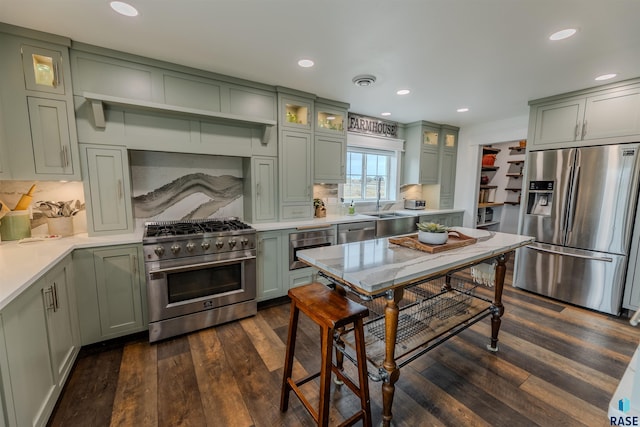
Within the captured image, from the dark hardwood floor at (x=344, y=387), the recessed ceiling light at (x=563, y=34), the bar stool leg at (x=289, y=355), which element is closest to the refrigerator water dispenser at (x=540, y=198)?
the dark hardwood floor at (x=344, y=387)

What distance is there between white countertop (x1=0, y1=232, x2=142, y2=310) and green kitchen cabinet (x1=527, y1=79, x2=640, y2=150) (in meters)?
4.66

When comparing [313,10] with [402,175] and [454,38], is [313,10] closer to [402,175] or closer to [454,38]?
[454,38]

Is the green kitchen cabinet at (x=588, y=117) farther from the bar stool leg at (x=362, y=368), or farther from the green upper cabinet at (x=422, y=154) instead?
the bar stool leg at (x=362, y=368)

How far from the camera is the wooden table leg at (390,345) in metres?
1.43

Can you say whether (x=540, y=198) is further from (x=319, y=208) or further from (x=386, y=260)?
(x=386, y=260)

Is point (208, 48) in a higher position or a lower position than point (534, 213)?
higher

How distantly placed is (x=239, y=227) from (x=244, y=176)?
0.80 metres

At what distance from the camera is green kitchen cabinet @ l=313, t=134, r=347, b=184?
11.7 feet

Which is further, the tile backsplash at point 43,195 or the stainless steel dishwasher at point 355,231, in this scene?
the stainless steel dishwasher at point 355,231

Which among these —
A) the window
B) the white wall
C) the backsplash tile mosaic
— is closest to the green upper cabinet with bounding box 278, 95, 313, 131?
the backsplash tile mosaic

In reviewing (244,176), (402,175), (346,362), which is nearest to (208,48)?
(244,176)

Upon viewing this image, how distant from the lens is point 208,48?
2268 millimetres

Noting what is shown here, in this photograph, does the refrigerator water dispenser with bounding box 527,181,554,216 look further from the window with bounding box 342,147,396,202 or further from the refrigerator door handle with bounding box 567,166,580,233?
the window with bounding box 342,147,396,202

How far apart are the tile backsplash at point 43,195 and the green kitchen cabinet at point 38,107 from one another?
352mm
